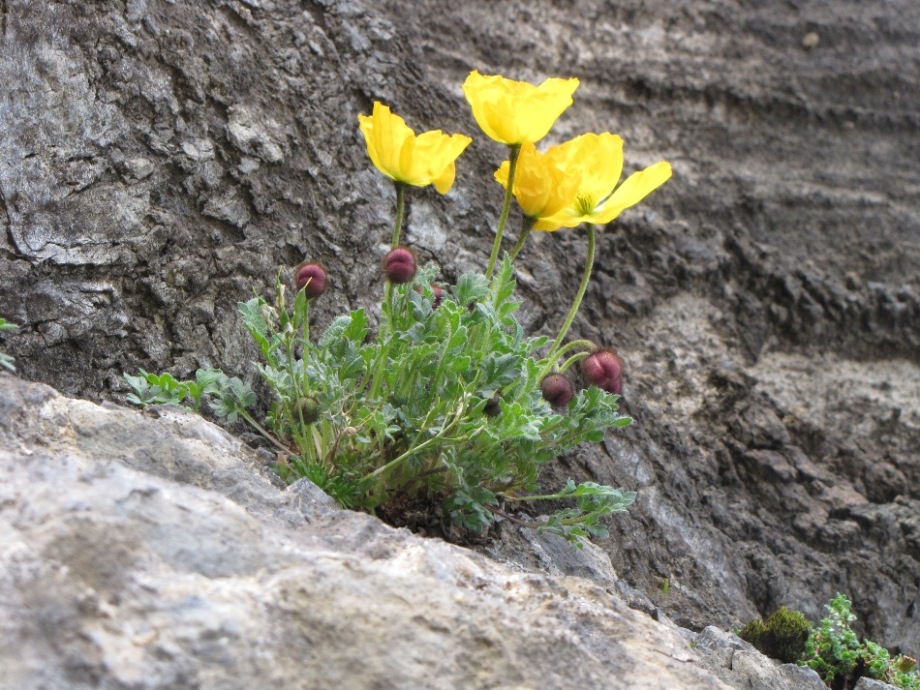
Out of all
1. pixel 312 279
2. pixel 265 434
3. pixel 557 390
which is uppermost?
pixel 312 279

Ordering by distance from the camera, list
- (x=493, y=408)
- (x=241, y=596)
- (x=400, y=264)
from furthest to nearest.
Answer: (x=493, y=408), (x=400, y=264), (x=241, y=596)

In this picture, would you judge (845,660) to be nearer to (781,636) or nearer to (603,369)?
(781,636)

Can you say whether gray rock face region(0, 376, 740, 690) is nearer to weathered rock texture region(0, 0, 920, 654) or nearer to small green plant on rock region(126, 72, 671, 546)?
small green plant on rock region(126, 72, 671, 546)

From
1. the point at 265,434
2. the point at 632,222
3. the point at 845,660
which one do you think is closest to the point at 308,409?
the point at 265,434

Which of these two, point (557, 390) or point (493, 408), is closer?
point (557, 390)

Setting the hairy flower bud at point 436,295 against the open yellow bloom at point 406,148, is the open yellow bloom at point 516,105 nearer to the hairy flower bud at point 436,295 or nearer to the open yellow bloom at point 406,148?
the open yellow bloom at point 406,148

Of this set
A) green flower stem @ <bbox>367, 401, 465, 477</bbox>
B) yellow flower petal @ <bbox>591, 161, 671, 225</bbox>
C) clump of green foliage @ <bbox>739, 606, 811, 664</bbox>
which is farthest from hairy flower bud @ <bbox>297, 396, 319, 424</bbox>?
clump of green foliage @ <bbox>739, 606, 811, 664</bbox>
